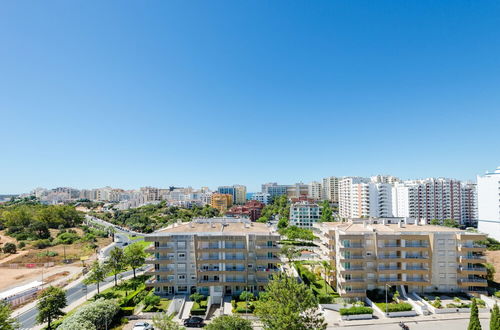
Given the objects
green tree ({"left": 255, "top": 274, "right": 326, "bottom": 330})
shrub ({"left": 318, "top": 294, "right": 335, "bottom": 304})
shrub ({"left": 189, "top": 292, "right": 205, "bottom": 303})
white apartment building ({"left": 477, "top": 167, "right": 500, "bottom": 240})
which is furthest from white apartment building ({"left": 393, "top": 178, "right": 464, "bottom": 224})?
shrub ({"left": 189, "top": 292, "right": 205, "bottom": 303})

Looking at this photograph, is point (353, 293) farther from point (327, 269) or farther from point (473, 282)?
point (473, 282)

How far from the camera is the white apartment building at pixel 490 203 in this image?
91.6 metres

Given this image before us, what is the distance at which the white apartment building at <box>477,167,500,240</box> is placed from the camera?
301 ft

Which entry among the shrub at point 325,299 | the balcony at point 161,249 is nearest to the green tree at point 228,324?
the shrub at point 325,299

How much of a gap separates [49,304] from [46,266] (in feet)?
161

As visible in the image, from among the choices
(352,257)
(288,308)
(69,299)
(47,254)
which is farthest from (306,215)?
(47,254)

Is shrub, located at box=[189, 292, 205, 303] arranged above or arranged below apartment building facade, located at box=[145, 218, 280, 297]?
below

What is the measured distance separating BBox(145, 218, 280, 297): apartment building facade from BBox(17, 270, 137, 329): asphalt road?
17.2m

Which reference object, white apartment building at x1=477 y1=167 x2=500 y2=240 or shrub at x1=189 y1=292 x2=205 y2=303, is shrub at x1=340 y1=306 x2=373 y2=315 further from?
white apartment building at x1=477 y1=167 x2=500 y2=240

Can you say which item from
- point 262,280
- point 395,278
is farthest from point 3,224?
point 395,278

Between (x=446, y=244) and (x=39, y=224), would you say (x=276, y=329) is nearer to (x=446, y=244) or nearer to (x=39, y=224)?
(x=446, y=244)

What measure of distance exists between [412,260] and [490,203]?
77673 millimetres

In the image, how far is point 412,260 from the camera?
45.2 metres

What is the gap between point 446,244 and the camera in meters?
45.8
